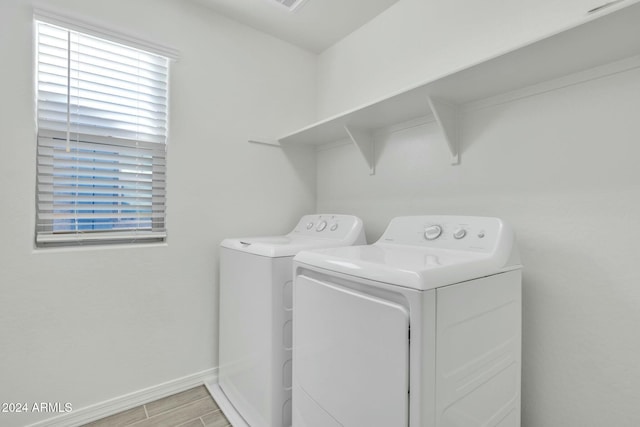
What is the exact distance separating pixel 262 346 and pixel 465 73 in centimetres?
148

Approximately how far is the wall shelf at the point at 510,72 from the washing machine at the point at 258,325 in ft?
2.08

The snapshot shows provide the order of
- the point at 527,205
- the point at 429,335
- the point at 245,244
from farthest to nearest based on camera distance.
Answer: the point at 245,244
the point at 527,205
the point at 429,335

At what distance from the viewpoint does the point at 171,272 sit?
179cm

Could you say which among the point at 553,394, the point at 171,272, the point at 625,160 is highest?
the point at 625,160

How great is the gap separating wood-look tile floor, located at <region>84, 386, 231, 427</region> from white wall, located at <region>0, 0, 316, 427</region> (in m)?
0.12

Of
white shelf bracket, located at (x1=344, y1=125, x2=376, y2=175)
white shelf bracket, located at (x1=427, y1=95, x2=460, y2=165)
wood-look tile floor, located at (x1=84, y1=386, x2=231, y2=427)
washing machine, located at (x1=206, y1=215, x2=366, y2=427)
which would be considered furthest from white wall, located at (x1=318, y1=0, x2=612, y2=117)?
wood-look tile floor, located at (x1=84, y1=386, x2=231, y2=427)

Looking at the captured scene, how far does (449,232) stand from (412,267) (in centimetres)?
54

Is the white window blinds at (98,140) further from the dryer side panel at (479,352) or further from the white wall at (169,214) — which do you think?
the dryer side panel at (479,352)

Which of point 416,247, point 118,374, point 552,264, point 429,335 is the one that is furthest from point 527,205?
point 118,374

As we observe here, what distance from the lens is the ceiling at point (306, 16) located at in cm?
186

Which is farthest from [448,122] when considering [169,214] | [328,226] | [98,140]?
[98,140]

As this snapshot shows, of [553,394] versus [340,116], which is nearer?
[553,394]

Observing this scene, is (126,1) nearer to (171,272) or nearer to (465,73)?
(171,272)

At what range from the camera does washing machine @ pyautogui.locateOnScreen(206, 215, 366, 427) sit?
4.46 ft
